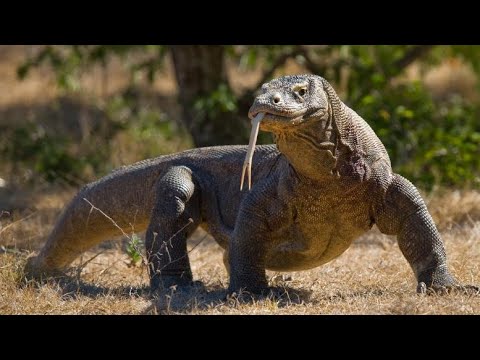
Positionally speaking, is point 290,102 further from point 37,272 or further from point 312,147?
point 37,272

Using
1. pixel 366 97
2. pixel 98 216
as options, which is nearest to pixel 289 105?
pixel 98 216

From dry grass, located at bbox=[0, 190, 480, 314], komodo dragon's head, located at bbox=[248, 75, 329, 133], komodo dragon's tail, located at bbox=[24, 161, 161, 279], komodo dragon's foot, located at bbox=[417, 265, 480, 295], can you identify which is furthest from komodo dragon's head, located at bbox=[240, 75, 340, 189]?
komodo dragon's tail, located at bbox=[24, 161, 161, 279]

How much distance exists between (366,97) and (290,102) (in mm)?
4543

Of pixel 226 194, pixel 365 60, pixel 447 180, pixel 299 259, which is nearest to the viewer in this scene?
pixel 299 259

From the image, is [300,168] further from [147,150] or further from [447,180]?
[147,150]

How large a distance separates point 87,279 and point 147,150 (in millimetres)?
4262

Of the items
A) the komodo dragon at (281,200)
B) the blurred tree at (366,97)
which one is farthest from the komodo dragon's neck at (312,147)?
the blurred tree at (366,97)

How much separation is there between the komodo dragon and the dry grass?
0.22 metres

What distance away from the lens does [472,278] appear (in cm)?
641

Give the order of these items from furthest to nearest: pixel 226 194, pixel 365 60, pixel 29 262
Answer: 1. pixel 365 60
2. pixel 29 262
3. pixel 226 194

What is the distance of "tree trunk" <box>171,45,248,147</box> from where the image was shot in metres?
10.6

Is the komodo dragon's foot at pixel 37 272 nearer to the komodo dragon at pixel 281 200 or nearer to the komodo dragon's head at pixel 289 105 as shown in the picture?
the komodo dragon at pixel 281 200

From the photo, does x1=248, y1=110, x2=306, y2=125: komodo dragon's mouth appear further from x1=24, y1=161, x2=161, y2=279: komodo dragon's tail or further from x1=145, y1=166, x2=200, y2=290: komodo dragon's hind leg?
x1=24, y1=161, x2=161, y2=279: komodo dragon's tail
